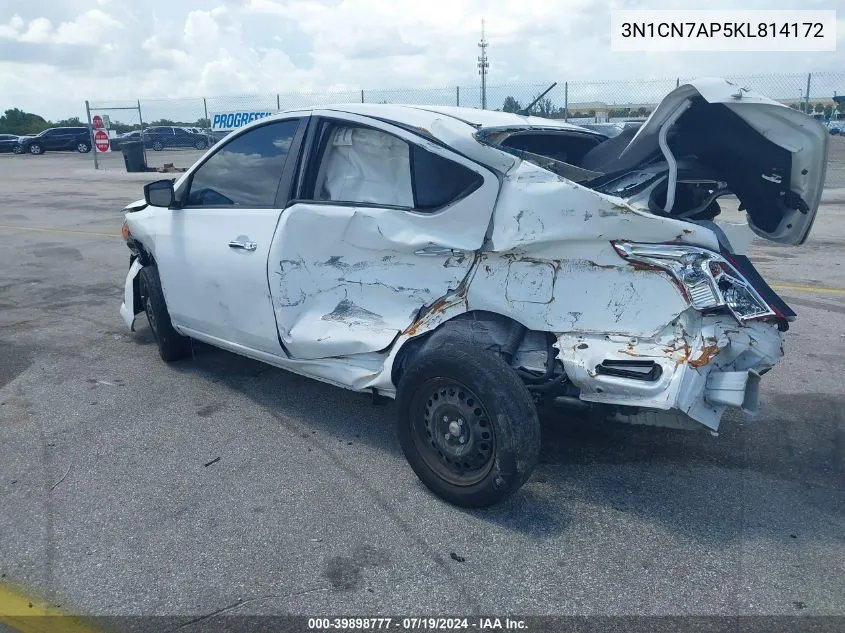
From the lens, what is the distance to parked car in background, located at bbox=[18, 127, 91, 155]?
1738 inches

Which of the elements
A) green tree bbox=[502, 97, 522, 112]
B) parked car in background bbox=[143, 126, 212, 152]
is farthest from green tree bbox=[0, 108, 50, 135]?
green tree bbox=[502, 97, 522, 112]

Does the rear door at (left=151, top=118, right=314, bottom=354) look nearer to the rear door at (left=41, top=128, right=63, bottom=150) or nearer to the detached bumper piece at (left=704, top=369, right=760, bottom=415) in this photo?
the detached bumper piece at (left=704, top=369, right=760, bottom=415)

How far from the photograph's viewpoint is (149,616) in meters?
2.79

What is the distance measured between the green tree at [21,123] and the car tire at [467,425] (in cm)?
6206

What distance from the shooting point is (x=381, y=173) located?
13.0 ft

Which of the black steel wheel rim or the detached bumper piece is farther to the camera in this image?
the black steel wheel rim

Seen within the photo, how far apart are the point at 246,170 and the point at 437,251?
5.23ft

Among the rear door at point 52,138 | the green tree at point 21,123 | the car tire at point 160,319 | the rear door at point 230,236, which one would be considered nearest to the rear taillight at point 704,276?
the rear door at point 230,236

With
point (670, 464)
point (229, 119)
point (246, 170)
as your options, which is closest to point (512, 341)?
point (670, 464)

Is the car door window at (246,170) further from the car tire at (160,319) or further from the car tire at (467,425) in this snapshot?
the car tire at (467,425)

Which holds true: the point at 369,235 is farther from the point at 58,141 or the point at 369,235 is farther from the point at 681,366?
the point at 58,141

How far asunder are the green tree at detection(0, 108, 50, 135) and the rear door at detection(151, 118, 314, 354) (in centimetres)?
5984

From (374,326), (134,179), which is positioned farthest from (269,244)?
(134,179)

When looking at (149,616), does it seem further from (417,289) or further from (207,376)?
(207,376)
